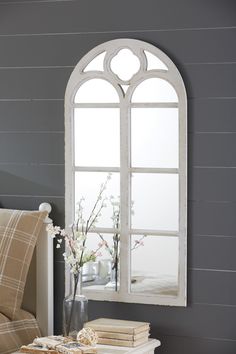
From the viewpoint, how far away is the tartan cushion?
4.50m

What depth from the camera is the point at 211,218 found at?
15.1 feet

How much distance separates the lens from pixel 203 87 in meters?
4.61

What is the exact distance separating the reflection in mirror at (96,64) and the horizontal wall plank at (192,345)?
4.94ft

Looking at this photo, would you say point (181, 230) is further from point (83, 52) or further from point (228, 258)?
point (83, 52)

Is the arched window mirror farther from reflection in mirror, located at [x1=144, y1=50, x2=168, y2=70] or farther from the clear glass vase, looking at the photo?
the clear glass vase

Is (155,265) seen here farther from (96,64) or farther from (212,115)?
(96,64)

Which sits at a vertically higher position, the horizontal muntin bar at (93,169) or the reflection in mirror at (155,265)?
the horizontal muntin bar at (93,169)

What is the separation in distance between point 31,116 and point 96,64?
1.61 feet

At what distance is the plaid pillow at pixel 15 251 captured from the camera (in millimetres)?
4684

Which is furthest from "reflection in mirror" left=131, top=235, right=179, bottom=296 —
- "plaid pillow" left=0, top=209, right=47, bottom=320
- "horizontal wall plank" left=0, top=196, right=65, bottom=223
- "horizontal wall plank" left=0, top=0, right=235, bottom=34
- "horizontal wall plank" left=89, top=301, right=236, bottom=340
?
"horizontal wall plank" left=0, top=0, right=235, bottom=34

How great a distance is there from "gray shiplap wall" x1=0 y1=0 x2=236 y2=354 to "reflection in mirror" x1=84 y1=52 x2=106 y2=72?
8 centimetres

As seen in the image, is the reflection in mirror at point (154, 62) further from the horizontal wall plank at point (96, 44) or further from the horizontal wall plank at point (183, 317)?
the horizontal wall plank at point (183, 317)

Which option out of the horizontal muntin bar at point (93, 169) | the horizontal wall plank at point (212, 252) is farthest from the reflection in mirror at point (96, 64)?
the horizontal wall plank at point (212, 252)

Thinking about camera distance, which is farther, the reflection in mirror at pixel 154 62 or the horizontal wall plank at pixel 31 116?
the horizontal wall plank at pixel 31 116
